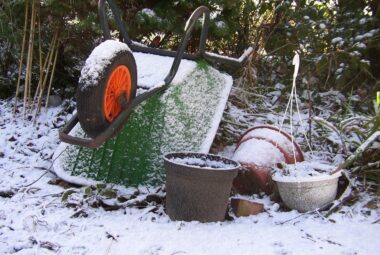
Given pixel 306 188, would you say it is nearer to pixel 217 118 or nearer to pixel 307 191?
pixel 307 191

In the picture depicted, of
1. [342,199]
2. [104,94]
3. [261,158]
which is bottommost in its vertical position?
[342,199]

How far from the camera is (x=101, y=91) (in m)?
1.74

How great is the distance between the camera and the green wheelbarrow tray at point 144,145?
227cm

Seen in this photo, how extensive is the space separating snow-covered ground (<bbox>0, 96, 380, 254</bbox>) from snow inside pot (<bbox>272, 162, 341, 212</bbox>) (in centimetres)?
6

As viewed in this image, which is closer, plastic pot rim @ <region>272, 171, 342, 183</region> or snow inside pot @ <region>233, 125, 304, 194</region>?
plastic pot rim @ <region>272, 171, 342, 183</region>

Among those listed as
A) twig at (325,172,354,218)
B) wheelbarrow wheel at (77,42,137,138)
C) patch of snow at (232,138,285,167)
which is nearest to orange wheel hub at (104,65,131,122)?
wheelbarrow wheel at (77,42,137,138)

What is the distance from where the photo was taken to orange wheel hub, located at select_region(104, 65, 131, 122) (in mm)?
Answer: 1836

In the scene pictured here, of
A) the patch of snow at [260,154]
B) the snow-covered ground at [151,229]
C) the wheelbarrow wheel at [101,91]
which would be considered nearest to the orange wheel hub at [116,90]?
the wheelbarrow wheel at [101,91]

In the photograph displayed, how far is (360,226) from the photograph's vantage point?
1.94m

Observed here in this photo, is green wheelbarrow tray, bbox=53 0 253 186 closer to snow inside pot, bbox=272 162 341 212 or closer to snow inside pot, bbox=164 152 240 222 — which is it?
snow inside pot, bbox=164 152 240 222

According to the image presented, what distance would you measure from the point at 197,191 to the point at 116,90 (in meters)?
0.55

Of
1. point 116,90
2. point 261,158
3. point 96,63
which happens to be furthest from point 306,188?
point 96,63

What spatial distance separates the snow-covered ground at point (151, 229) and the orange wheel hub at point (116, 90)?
450 mm

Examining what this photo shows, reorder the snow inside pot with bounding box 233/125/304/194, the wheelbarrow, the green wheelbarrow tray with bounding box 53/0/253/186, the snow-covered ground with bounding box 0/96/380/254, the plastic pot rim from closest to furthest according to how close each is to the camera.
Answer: the snow-covered ground with bounding box 0/96/380/254 < the wheelbarrow < the plastic pot rim < the green wheelbarrow tray with bounding box 53/0/253/186 < the snow inside pot with bounding box 233/125/304/194
